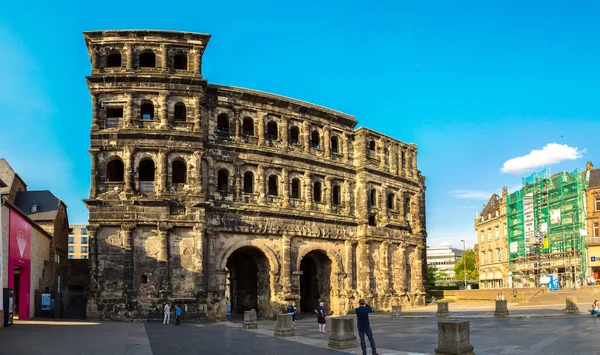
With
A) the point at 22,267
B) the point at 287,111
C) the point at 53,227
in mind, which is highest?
the point at 287,111

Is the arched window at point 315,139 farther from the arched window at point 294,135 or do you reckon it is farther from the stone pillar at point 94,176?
the stone pillar at point 94,176

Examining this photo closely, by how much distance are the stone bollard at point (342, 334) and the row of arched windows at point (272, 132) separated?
20320 millimetres

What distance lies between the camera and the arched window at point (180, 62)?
117 feet

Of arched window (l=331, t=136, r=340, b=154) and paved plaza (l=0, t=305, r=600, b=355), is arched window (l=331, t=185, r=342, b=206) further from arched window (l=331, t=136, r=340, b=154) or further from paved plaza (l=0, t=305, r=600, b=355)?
paved plaza (l=0, t=305, r=600, b=355)

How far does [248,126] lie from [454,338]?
26271 millimetres

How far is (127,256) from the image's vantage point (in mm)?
32125

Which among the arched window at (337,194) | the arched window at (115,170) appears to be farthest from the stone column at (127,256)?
the arched window at (337,194)

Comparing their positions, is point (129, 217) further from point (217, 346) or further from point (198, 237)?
point (217, 346)

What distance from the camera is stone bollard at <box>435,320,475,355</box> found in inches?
597

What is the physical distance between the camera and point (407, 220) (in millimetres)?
48156

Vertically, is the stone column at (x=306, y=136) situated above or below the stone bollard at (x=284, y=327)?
above

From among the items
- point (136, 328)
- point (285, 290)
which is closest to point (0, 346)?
point (136, 328)

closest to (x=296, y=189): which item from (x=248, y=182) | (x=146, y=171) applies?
(x=248, y=182)

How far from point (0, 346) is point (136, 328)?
918 centimetres
